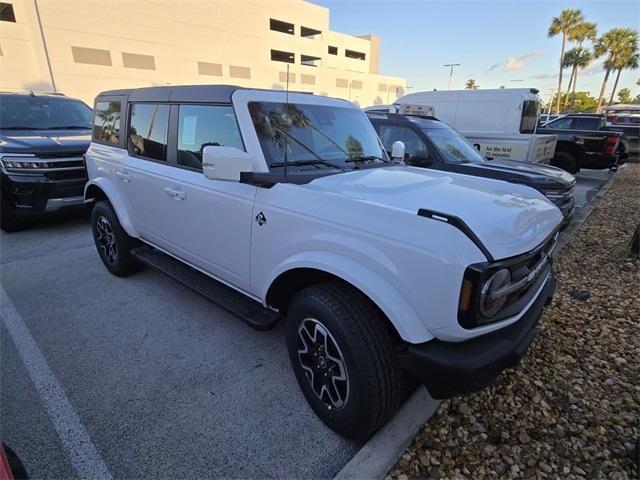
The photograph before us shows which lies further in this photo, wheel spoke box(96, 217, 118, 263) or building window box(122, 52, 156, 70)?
building window box(122, 52, 156, 70)

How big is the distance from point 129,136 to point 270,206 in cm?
236

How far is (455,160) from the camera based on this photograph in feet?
18.8

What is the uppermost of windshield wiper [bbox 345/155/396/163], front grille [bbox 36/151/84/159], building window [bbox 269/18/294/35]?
building window [bbox 269/18/294/35]

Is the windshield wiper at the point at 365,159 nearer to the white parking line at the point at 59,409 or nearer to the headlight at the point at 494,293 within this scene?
the headlight at the point at 494,293

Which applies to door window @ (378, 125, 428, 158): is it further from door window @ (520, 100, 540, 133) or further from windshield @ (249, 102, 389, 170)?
door window @ (520, 100, 540, 133)

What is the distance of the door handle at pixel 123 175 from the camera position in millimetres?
3648

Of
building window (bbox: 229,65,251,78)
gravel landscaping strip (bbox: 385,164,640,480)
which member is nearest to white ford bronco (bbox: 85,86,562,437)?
gravel landscaping strip (bbox: 385,164,640,480)

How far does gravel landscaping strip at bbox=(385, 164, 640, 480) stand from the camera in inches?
75.9

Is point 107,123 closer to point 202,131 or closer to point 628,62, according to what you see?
point 202,131

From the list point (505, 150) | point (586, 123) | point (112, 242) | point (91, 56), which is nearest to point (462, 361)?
point (112, 242)

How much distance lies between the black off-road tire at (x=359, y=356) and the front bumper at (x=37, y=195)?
5279 mm

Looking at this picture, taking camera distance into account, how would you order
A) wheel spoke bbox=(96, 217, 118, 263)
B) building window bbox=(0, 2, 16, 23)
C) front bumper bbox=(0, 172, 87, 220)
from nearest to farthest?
1. wheel spoke bbox=(96, 217, 118, 263)
2. front bumper bbox=(0, 172, 87, 220)
3. building window bbox=(0, 2, 16, 23)

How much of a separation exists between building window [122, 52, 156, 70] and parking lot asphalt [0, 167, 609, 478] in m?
27.9

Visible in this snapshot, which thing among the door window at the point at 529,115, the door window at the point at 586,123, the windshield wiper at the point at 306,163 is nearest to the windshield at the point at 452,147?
the windshield wiper at the point at 306,163
